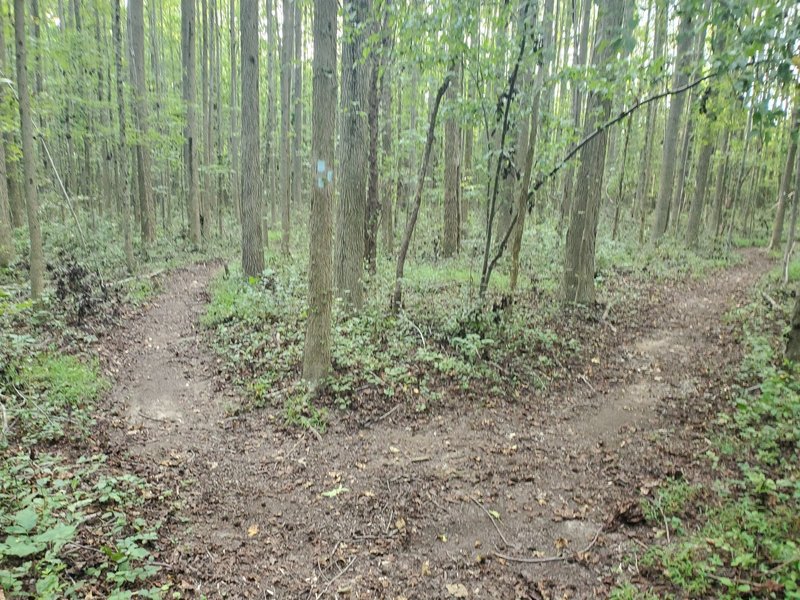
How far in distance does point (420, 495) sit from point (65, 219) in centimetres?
2213

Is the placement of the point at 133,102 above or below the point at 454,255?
above

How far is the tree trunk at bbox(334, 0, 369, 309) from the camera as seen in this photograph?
8.27 m

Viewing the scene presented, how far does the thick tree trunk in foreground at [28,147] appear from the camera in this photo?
758 centimetres

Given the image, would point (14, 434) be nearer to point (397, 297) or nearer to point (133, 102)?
point (397, 297)

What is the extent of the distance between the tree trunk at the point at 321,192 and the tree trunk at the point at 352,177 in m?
2.22

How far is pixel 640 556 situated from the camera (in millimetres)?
3625

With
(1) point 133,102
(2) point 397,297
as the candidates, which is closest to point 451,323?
(2) point 397,297

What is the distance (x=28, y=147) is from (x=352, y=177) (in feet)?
17.2

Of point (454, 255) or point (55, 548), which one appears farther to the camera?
point (454, 255)

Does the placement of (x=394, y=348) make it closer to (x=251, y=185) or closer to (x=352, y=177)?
(x=352, y=177)

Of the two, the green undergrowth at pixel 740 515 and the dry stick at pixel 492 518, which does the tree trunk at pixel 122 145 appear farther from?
the green undergrowth at pixel 740 515

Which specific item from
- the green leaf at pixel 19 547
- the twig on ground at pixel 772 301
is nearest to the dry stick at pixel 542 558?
the green leaf at pixel 19 547

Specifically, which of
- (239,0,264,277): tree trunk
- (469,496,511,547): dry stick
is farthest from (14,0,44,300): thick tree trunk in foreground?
(469,496,511,547): dry stick

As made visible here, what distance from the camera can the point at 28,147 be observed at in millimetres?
7938
